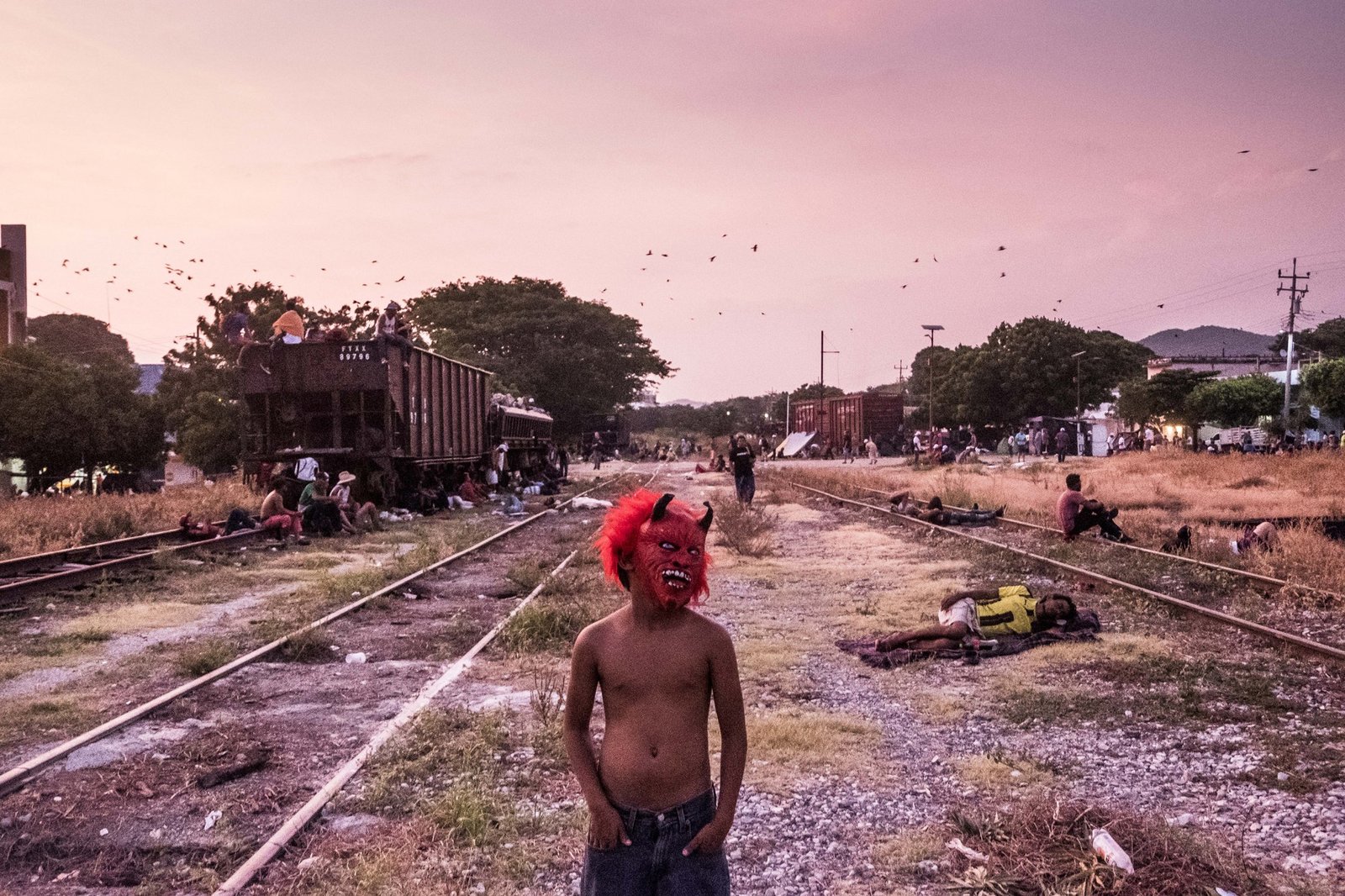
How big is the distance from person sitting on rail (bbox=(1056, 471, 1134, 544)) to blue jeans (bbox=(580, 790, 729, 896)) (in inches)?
530

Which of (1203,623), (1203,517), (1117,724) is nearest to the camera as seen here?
(1117,724)

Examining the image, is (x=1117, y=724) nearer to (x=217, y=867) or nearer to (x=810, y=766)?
(x=810, y=766)

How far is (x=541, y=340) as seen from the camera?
59969 millimetres

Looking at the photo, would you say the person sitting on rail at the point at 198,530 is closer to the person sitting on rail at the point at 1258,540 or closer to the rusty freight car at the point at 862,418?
the person sitting on rail at the point at 1258,540

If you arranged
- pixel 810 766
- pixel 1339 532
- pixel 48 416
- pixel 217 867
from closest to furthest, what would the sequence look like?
pixel 217 867 < pixel 810 766 < pixel 1339 532 < pixel 48 416

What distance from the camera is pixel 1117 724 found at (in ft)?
20.3

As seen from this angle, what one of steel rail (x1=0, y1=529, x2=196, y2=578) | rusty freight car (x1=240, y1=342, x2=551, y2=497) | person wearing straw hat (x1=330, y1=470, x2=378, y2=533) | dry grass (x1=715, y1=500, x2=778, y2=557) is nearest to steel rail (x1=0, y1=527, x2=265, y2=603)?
steel rail (x1=0, y1=529, x2=196, y2=578)

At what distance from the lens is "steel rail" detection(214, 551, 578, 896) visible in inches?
153

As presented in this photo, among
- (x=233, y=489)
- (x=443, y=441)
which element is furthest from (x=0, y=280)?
(x=443, y=441)

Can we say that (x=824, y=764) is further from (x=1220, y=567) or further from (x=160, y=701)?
(x=1220, y=567)

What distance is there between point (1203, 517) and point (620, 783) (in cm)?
1869

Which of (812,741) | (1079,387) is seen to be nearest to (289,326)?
(812,741)

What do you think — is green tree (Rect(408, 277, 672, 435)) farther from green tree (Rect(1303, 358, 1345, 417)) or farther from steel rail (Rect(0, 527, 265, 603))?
steel rail (Rect(0, 527, 265, 603))

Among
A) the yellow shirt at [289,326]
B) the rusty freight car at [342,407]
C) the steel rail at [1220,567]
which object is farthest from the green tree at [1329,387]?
the yellow shirt at [289,326]
